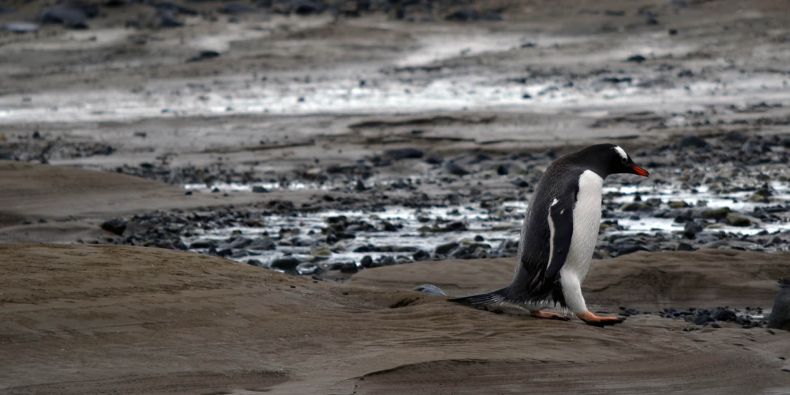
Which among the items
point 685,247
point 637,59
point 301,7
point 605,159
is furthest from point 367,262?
point 301,7

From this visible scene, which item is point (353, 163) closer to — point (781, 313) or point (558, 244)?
point (558, 244)

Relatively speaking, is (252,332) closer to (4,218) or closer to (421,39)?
(4,218)

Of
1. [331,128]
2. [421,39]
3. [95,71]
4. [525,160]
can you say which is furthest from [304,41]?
[525,160]

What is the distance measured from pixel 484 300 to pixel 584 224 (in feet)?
2.03

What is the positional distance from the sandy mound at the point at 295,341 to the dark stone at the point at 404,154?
691cm

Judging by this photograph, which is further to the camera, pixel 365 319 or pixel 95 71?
pixel 95 71

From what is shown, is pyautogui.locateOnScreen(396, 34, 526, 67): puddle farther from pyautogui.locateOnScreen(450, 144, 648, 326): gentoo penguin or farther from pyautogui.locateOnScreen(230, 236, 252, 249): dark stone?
pyautogui.locateOnScreen(450, 144, 648, 326): gentoo penguin

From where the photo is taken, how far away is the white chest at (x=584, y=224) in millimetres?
6352

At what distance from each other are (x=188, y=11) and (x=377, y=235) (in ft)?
46.8

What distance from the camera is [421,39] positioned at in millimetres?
21469

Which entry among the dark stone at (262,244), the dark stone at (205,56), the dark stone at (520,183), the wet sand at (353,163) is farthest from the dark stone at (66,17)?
the dark stone at (262,244)

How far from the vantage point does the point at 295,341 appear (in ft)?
18.3

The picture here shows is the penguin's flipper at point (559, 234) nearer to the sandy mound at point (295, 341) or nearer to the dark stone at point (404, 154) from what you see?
the sandy mound at point (295, 341)

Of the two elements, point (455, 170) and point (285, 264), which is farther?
point (455, 170)
